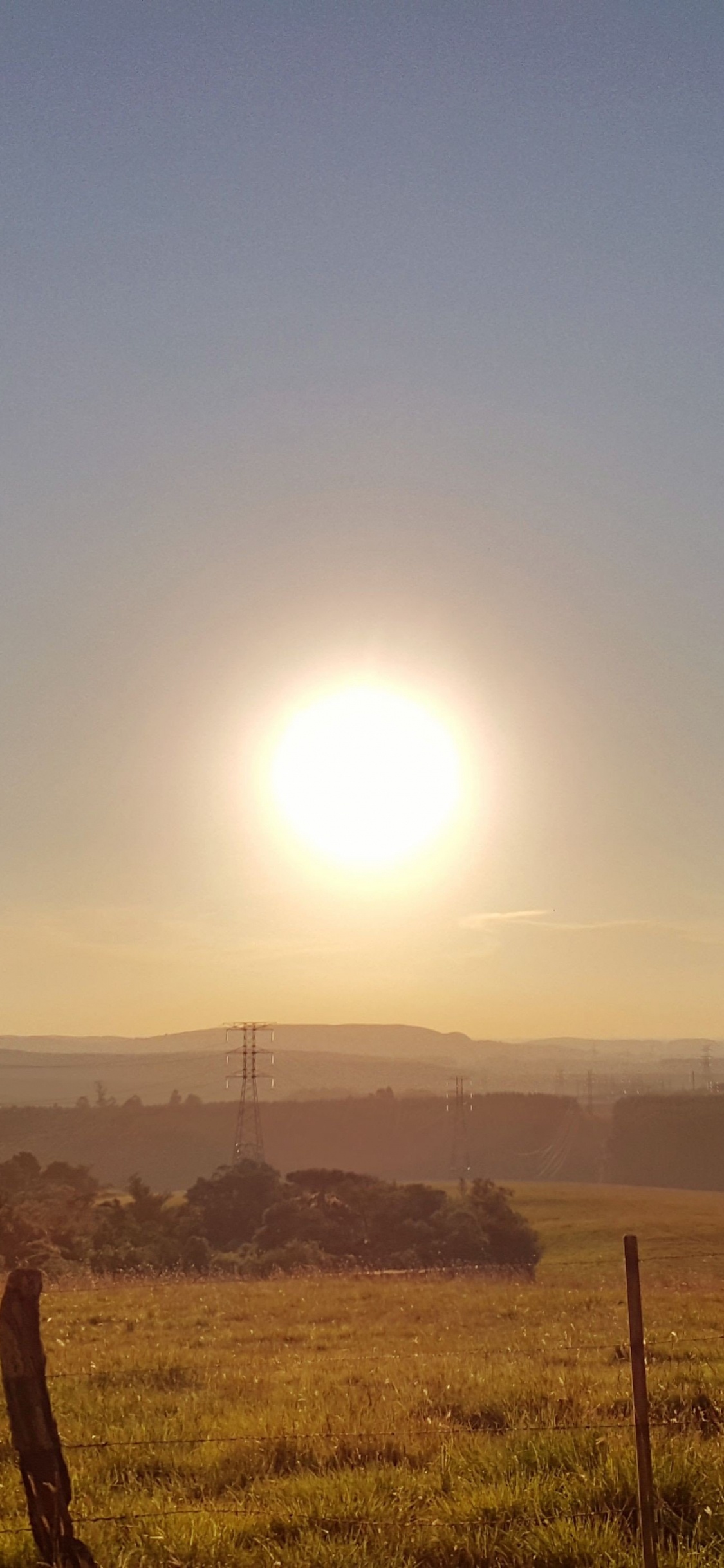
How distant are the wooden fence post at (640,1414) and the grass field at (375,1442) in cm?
44

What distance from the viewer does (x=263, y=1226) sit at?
4900cm

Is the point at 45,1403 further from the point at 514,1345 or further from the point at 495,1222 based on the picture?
the point at 495,1222

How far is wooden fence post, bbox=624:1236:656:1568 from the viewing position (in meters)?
7.94

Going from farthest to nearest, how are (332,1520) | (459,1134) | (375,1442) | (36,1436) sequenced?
(459,1134), (375,1442), (332,1520), (36,1436)

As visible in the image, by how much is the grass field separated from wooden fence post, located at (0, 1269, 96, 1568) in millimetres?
502

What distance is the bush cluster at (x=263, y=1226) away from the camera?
41688mm

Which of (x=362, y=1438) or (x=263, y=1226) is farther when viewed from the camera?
(x=263, y=1226)

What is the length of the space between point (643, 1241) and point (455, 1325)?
35466 millimetres

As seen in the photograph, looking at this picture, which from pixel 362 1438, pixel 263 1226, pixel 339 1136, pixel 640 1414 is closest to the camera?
pixel 640 1414

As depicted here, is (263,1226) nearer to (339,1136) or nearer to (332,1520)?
(332,1520)

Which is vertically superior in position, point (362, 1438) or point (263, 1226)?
point (362, 1438)

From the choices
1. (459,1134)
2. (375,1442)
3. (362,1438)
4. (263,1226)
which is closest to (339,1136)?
(459,1134)

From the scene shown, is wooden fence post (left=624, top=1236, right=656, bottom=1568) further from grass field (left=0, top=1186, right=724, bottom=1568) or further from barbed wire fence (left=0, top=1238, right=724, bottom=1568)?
grass field (left=0, top=1186, right=724, bottom=1568)

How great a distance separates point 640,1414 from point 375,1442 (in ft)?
13.0
